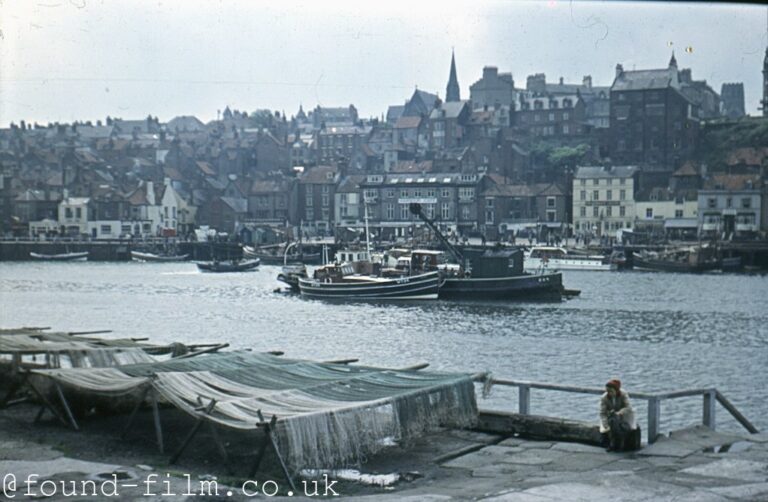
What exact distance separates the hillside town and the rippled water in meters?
24.3

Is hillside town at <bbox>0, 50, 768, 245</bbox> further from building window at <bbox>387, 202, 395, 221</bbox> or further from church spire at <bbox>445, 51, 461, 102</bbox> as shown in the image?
church spire at <bbox>445, 51, 461, 102</bbox>

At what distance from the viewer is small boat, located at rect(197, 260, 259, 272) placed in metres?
81.4

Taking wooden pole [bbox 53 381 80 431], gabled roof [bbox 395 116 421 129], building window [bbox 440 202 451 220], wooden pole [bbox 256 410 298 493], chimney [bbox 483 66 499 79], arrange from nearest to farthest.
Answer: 1. wooden pole [bbox 256 410 298 493]
2. wooden pole [bbox 53 381 80 431]
3. building window [bbox 440 202 451 220]
4. gabled roof [bbox 395 116 421 129]
5. chimney [bbox 483 66 499 79]

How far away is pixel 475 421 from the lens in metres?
13.9

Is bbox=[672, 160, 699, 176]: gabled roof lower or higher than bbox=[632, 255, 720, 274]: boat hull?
higher

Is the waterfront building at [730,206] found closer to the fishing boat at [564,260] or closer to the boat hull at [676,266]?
the boat hull at [676,266]

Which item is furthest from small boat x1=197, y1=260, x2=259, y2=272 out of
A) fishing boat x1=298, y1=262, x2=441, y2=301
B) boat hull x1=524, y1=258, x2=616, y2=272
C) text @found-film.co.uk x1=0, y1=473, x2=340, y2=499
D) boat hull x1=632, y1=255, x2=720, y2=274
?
text @found-film.co.uk x1=0, y1=473, x2=340, y2=499

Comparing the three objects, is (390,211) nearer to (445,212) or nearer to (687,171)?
(445,212)

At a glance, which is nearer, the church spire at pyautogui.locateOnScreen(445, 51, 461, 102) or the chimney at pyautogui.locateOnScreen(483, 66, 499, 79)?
the chimney at pyautogui.locateOnScreen(483, 66, 499, 79)

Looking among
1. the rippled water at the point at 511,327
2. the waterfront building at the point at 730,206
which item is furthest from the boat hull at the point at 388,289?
the waterfront building at the point at 730,206

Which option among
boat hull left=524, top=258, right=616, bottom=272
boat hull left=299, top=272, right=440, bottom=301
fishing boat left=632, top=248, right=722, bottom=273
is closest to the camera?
boat hull left=299, top=272, right=440, bottom=301

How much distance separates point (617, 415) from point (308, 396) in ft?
13.3

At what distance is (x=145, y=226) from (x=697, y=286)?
65295 mm

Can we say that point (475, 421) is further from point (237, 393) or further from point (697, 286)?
point (697, 286)
